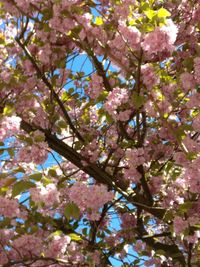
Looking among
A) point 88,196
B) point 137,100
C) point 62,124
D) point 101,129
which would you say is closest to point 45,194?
point 88,196

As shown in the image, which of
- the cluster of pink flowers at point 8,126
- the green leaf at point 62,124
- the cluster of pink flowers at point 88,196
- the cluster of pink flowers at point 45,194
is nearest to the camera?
the cluster of pink flowers at point 45,194

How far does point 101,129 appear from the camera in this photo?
5848 mm

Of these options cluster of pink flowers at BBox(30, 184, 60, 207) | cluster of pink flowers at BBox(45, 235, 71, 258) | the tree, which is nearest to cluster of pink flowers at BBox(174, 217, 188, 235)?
the tree

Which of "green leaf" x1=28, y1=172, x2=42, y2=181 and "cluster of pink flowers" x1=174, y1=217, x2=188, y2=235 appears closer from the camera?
"green leaf" x1=28, y1=172, x2=42, y2=181

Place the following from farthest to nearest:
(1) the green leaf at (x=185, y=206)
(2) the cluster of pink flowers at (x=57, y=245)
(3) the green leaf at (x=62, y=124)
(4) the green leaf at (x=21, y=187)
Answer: (3) the green leaf at (x=62, y=124)
(1) the green leaf at (x=185, y=206)
(2) the cluster of pink flowers at (x=57, y=245)
(4) the green leaf at (x=21, y=187)

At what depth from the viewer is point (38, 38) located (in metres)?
5.08

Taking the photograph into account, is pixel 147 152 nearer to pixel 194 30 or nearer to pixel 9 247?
pixel 194 30

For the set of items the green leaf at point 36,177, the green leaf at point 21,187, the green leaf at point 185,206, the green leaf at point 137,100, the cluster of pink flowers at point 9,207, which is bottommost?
the green leaf at point 21,187

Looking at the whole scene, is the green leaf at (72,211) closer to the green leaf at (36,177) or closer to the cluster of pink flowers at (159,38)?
the green leaf at (36,177)

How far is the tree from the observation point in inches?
150

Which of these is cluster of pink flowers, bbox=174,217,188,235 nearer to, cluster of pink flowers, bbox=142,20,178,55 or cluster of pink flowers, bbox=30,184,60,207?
cluster of pink flowers, bbox=30,184,60,207

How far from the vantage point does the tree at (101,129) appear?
3.82m

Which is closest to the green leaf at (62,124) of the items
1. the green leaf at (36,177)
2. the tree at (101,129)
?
the tree at (101,129)

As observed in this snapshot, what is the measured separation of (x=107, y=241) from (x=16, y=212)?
2160 millimetres
